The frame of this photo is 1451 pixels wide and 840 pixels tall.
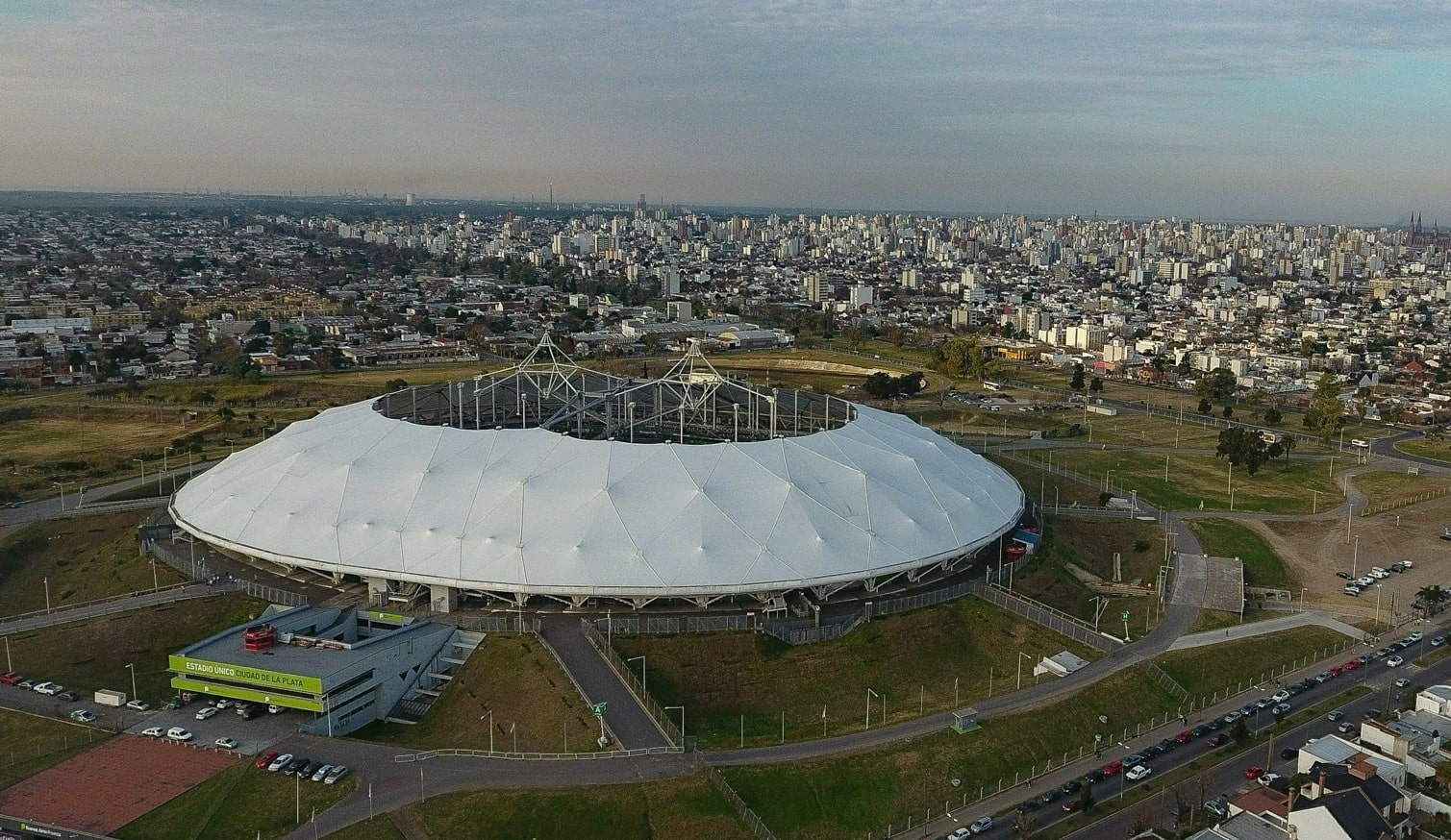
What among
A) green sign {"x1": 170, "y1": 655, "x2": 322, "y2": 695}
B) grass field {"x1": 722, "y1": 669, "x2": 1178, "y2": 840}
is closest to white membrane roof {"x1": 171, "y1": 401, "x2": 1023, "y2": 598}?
green sign {"x1": 170, "y1": 655, "x2": 322, "y2": 695}

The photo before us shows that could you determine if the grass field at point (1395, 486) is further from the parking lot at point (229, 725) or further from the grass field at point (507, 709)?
the parking lot at point (229, 725)

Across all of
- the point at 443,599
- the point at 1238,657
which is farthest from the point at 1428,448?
the point at 443,599

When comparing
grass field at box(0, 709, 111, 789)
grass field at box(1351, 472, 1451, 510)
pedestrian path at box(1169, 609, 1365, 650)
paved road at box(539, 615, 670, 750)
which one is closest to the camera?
grass field at box(0, 709, 111, 789)

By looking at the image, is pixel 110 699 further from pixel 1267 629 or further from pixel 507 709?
pixel 1267 629

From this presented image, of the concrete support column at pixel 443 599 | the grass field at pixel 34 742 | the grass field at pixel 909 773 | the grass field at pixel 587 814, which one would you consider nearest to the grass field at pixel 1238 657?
the grass field at pixel 909 773

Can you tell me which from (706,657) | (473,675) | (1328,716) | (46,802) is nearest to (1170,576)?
(1328,716)

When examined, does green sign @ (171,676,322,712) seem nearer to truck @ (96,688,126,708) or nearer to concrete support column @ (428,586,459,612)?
truck @ (96,688,126,708)

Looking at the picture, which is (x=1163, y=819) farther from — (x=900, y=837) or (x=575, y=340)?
(x=575, y=340)
